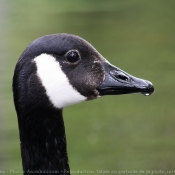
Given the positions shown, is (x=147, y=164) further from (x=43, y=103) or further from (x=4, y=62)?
(x=4, y=62)

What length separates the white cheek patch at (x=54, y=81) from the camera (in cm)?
394

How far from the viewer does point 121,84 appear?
13.3ft

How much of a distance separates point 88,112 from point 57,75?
14.3 feet

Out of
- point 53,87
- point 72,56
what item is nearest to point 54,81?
point 53,87

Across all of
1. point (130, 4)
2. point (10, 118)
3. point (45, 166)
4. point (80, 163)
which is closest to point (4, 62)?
point (10, 118)

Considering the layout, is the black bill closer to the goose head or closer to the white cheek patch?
the goose head

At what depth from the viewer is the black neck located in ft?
13.3

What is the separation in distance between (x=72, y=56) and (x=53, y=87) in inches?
9.8

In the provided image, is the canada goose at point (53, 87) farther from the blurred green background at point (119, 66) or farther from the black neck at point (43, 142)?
the blurred green background at point (119, 66)

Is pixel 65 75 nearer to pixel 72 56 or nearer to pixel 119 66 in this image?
pixel 72 56

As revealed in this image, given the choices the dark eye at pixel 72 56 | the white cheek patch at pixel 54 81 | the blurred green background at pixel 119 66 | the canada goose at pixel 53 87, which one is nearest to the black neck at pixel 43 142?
the canada goose at pixel 53 87

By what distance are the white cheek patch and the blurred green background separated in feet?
9.12

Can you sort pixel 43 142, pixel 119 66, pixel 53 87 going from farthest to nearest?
pixel 119 66 < pixel 43 142 < pixel 53 87

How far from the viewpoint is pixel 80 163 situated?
22.7 ft
